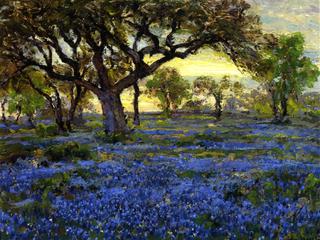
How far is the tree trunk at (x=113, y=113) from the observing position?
35.1 meters

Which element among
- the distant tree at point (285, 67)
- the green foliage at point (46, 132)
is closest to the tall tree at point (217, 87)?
the distant tree at point (285, 67)

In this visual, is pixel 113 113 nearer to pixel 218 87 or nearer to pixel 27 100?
pixel 27 100

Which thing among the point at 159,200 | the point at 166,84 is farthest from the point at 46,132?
the point at 166,84

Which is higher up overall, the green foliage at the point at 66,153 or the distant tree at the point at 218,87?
the distant tree at the point at 218,87

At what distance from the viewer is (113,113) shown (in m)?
35.2

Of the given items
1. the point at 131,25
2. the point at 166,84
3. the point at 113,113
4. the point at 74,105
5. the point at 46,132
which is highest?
the point at 131,25

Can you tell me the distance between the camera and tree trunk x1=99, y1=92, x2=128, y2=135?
3512 centimetres

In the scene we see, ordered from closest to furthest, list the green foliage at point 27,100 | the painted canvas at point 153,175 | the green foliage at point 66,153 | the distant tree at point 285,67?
the painted canvas at point 153,175 → the green foliage at point 66,153 → the green foliage at point 27,100 → the distant tree at point 285,67

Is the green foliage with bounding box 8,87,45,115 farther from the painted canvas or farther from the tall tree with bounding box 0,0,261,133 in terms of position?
the painted canvas

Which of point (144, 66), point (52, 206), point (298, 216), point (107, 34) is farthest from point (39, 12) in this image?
point (298, 216)

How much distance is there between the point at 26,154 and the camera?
21797 mm

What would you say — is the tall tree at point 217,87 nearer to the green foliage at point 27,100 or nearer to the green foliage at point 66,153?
the green foliage at point 27,100

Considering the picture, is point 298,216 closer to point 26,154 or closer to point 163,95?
point 26,154

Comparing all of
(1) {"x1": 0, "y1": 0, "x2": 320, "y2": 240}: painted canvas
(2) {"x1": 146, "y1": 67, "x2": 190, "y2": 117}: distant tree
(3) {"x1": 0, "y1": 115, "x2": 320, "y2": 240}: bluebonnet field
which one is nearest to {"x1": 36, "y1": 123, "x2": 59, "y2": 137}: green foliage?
(1) {"x1": 0, "y1": 0, "x2": 320, "y2": 240}: painted canvas
